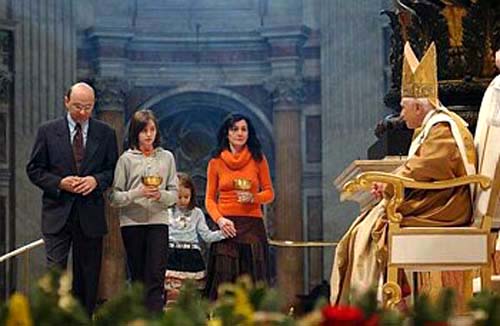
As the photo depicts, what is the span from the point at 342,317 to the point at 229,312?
137mm

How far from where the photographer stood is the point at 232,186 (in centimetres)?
738

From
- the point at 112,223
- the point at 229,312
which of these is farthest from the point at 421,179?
the point at 112,223

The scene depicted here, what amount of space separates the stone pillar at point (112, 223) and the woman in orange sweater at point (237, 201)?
270 inches

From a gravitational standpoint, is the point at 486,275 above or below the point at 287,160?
below

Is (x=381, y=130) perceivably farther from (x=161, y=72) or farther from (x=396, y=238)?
(x=161, y=72)

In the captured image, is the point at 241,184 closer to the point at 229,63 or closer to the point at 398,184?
the point at 398,184

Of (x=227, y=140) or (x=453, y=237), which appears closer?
(x=453, y=237)

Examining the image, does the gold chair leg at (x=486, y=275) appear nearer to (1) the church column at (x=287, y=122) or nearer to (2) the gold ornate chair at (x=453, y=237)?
(2) the gold ornate chair at (x=453, y=237)

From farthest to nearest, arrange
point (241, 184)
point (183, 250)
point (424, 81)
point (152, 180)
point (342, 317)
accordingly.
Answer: point (183, 250)
point (241, 184)
point (152, 180)
point (424, 81)
point (342, 317)

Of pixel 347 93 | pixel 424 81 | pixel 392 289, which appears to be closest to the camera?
pixel 392 289

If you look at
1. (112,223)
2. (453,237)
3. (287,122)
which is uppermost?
(287,122)

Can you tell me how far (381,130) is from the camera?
7480 mm

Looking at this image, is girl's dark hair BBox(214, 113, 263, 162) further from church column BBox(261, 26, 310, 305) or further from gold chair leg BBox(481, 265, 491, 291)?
church column BBox(261, 26, 310, 305)

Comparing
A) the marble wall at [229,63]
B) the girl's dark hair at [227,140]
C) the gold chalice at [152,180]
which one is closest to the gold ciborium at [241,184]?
the girl's dark hair at [227,140]
